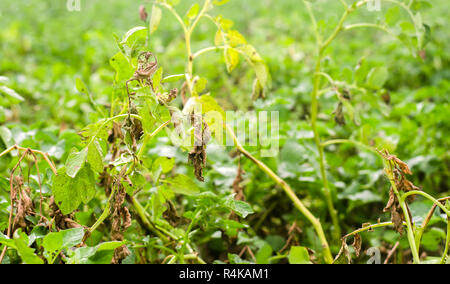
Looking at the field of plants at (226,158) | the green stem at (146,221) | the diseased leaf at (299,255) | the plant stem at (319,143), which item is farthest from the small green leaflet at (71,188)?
the plant stem at (319,143)

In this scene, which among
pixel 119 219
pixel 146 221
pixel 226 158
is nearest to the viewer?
pixel 119 219

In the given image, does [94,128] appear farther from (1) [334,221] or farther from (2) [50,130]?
(1) [334,221]

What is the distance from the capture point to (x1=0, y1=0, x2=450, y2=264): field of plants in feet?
2.78

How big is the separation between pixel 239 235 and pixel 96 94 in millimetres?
1295

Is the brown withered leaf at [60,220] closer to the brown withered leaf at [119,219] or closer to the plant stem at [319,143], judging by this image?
the brown withered leaf at [119,219]

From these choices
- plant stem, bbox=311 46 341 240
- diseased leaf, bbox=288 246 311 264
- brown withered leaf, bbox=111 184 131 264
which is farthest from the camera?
plant stem, bbox=311 46 341 240

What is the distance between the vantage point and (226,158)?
141 centimetres

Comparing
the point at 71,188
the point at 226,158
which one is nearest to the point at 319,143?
the point at 226,158

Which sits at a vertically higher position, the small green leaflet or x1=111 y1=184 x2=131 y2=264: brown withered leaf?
the small green leaflet

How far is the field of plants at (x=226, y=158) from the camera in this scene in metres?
0.85

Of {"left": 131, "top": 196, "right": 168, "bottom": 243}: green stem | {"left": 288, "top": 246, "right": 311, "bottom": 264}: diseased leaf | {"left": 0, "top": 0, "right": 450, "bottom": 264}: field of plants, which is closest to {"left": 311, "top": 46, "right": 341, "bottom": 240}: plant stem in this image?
{"left": 0, "top": 0, "right": 450, "bottom": 264}: field of plants

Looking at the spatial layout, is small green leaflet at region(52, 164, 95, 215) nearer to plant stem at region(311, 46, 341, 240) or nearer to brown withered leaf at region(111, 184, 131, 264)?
brown withered leaf at region(111, 184, 131, 264)

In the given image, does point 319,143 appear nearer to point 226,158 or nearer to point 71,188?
point 226,158

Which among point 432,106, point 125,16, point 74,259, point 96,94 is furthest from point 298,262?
point 125,16
